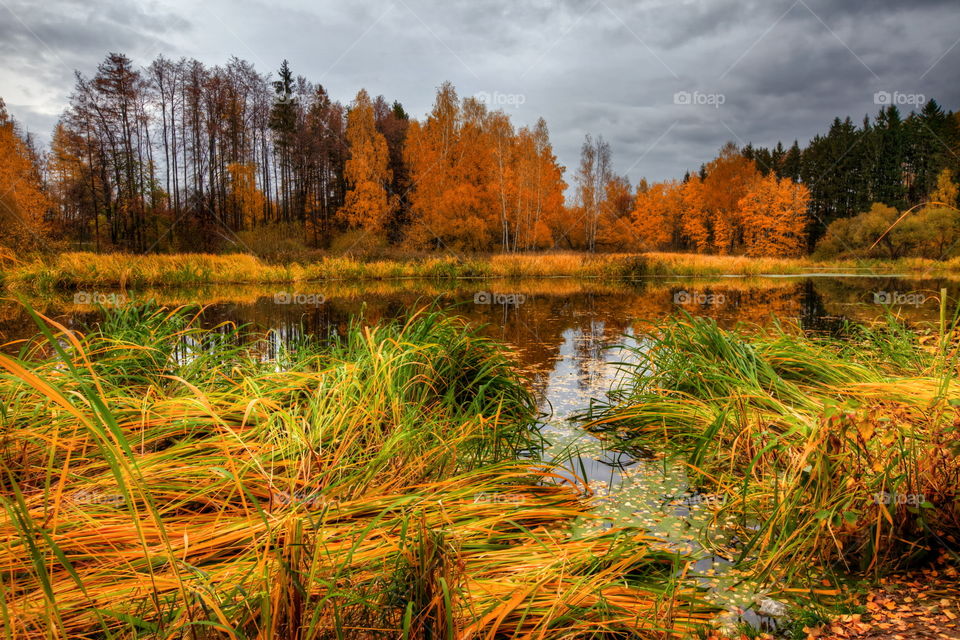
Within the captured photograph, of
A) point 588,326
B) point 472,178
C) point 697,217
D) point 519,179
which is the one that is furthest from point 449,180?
point 697,217

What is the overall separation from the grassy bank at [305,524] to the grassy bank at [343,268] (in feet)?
46.8

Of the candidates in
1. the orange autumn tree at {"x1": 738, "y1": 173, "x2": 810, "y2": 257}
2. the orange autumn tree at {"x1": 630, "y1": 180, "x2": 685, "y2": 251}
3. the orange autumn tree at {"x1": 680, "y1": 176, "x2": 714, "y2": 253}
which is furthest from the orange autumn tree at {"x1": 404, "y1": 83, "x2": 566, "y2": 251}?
the orange autumn tree at {"x1": 680, "y1": 176, "x2": 714, "y2": 253}

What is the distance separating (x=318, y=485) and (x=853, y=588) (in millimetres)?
2149

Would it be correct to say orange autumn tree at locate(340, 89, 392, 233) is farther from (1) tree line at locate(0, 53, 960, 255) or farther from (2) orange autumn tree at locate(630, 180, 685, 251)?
(2) orange autumn tree at locate(630, 180, 685, 251)

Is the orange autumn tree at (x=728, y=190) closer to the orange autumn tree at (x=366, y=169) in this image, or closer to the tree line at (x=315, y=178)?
the tree line at (x=315, y=178)

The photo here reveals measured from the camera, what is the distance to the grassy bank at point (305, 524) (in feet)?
4.53

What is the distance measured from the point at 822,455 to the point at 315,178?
36766 mm

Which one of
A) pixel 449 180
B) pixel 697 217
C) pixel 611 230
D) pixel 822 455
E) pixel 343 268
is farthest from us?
pixel 611 230

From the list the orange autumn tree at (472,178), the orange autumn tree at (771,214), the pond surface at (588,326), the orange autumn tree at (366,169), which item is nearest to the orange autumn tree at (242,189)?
the orange autumn tree at (366,169)

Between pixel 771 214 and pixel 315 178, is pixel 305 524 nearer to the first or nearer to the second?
pixel 315 178

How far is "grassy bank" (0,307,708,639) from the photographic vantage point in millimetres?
1381

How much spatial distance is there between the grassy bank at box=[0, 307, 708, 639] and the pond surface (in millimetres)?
235

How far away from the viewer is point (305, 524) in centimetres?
182

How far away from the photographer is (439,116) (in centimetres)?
2975
